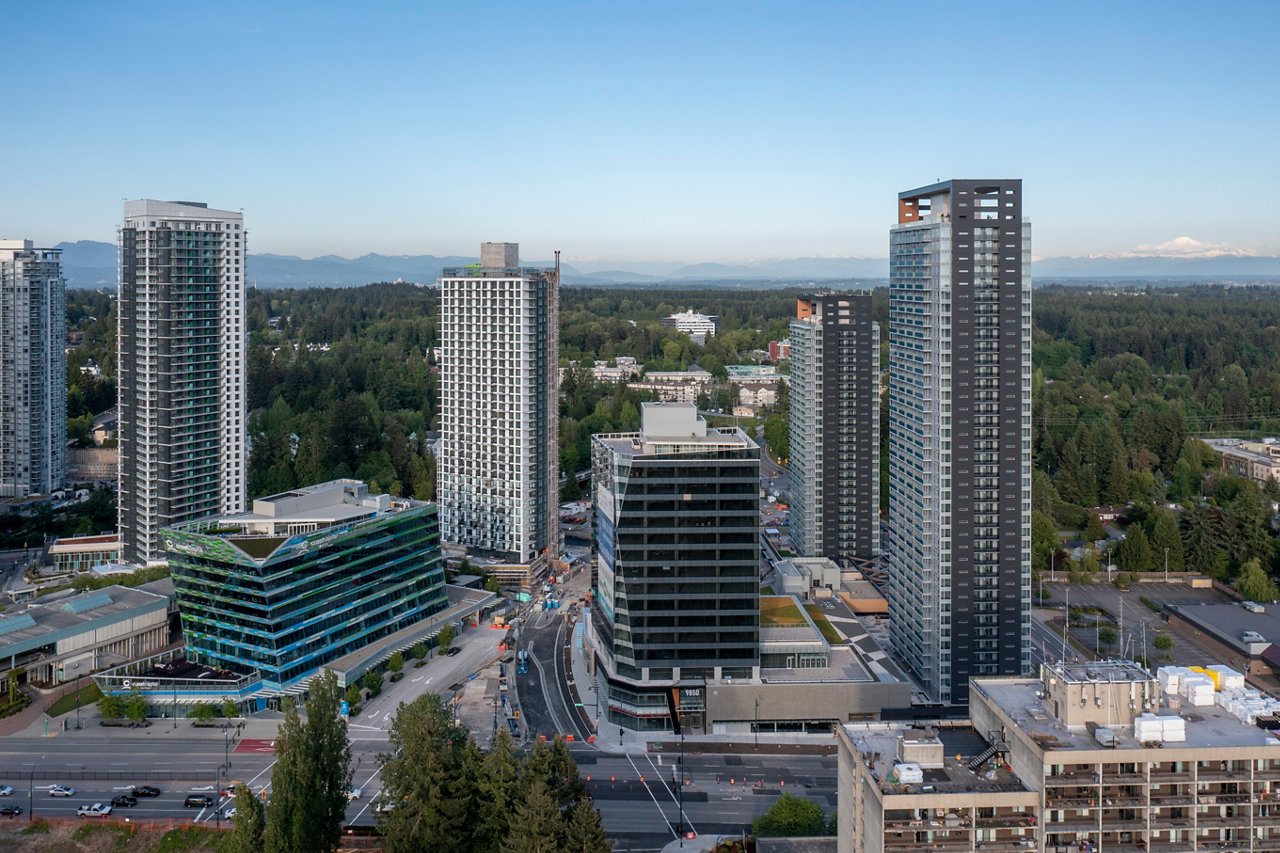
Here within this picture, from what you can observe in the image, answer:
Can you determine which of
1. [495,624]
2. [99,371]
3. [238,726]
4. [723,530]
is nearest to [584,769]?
[723,530]

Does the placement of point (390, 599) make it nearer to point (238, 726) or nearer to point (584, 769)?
point (238, 726)

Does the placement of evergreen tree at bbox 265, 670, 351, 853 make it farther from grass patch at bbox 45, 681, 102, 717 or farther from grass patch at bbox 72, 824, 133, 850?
grass patch at bbox 45, 681, 102, 717

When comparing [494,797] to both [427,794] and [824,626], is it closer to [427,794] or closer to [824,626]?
[427,794]

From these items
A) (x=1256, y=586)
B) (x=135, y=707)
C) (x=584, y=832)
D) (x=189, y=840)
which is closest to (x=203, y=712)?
(x=135, y=707)

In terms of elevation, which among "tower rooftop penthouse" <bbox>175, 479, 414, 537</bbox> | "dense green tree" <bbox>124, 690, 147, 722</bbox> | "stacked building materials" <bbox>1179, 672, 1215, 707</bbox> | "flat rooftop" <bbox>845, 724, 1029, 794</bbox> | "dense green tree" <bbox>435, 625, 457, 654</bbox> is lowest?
"dense green tree" <bbox>124, 690, 147, 722</bbox>

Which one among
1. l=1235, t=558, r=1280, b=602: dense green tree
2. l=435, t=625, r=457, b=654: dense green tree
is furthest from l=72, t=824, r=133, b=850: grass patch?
l=1235, t=558, r=1280, b=602: dense green tree

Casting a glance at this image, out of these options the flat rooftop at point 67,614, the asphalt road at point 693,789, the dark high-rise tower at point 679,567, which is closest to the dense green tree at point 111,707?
the flat rooftop at point 67,614
